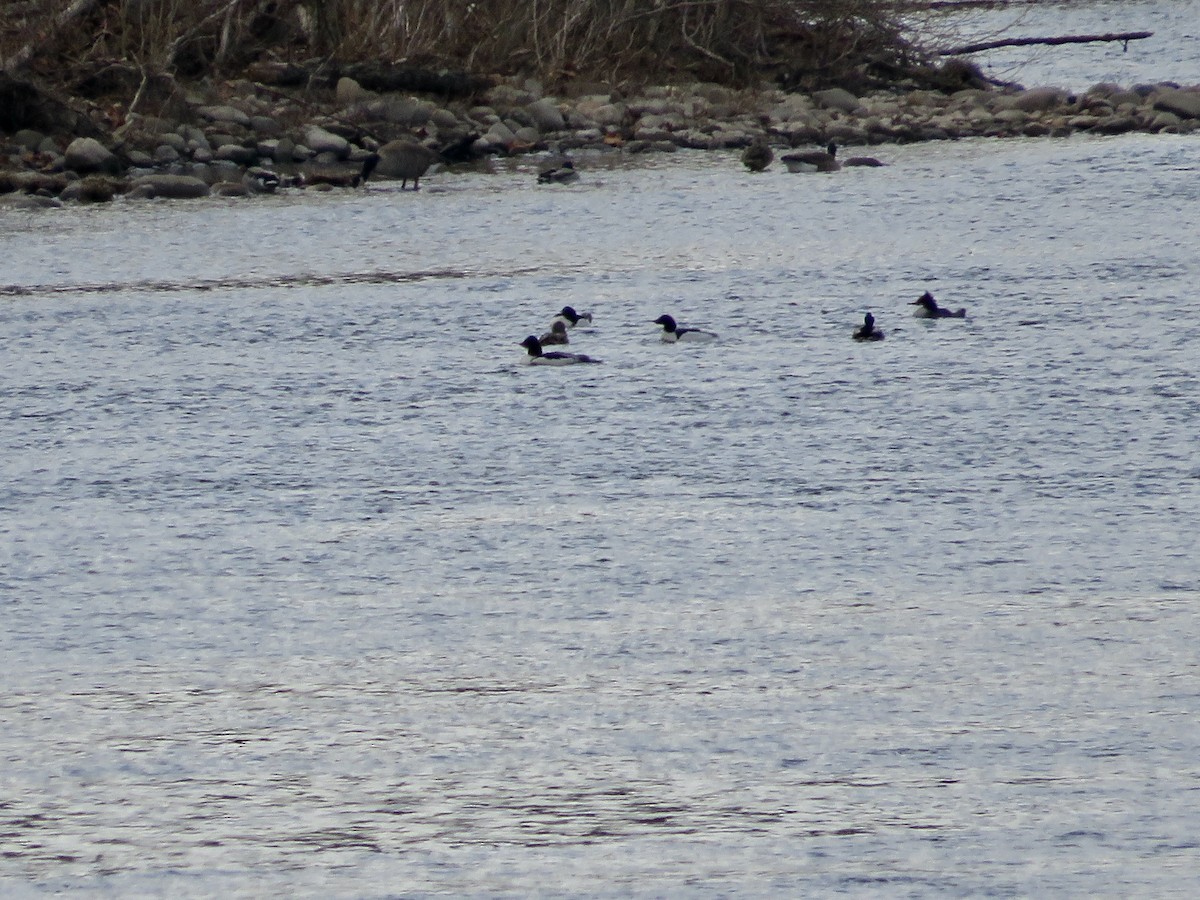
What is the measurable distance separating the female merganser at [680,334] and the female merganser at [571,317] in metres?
0.49

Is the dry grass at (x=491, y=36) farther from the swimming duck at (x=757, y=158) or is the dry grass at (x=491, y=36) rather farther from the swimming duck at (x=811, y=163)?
the swimming duck at (x=811, y=163)

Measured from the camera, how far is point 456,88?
2552 cm

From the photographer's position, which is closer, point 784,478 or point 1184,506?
point 1184,506

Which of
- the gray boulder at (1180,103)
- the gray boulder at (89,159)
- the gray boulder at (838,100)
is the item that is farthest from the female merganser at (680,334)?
the gray boulder at (838,100)

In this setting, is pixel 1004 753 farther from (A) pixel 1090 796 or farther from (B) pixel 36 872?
(B) pixel 36 872

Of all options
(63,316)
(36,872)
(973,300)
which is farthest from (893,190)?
(36,872)

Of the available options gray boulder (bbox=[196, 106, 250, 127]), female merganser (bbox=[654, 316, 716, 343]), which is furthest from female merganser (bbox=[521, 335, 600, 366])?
gray boulder (bbox=[196, 106, 250, 127])

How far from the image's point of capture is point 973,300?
11.6 m

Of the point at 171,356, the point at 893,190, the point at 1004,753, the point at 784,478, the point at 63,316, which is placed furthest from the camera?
the point at 893,190

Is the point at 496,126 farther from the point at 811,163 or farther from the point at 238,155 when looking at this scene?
the point at 811,163

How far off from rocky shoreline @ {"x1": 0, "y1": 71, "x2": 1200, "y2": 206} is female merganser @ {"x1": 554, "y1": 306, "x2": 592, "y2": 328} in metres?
8.29

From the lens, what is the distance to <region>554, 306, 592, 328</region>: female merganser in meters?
10.7

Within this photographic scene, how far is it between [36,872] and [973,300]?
846cm

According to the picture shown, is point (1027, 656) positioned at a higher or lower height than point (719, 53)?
lower
